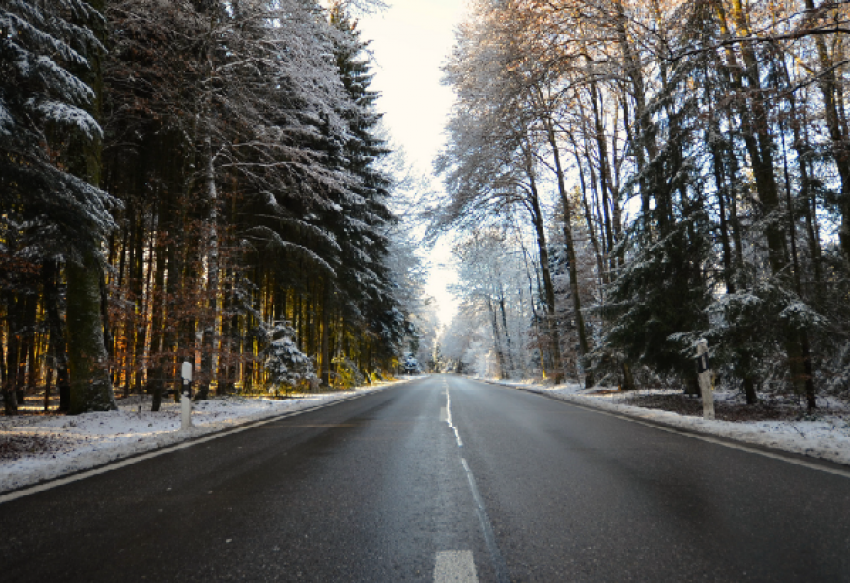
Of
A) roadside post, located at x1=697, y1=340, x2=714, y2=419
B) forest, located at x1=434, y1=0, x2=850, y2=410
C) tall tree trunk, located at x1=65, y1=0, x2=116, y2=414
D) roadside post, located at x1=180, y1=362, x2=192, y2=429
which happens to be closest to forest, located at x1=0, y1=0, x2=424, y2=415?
tall tree trunk, located at x1=65, y1=0, x2=116, y2=414

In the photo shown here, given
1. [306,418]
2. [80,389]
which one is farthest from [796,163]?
[80,389]

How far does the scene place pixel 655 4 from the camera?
11719 millimetres

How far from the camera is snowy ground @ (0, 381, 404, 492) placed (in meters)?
4.52

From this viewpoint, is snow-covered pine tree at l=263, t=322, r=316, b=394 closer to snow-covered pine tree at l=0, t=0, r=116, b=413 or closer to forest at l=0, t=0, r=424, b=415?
forest at l=0, t=0, r=424, b=415

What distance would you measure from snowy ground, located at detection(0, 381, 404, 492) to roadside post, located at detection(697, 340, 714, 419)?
8.49 metres

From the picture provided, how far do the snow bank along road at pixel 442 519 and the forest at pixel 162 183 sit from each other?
4.58 metres

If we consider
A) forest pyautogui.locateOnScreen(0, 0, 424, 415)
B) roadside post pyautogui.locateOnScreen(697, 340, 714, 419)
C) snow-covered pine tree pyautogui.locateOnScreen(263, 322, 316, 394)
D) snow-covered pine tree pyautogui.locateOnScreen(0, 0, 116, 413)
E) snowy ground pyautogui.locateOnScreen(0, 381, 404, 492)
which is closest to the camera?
snowy ground pyautogui.locateOnScreen(0, 381, 404, 492)

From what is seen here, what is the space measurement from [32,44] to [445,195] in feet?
53.8

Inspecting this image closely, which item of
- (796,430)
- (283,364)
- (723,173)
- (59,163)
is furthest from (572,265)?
(59,163)

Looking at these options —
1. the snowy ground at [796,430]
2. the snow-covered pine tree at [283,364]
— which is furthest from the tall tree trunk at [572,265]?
the snow-covered pine tree at [283,364]

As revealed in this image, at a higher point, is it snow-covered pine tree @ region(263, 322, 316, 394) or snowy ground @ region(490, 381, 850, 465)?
snow-covered pine tree @ region(263, 322, 316, 394)

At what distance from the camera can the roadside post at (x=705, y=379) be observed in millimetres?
7816

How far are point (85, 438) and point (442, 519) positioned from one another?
6.28m

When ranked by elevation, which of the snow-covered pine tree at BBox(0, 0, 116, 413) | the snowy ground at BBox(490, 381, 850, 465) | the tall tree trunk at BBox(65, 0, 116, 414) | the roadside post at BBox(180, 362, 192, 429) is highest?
the snow-covered pine tree at BBox(0, 0, 116, 413)
